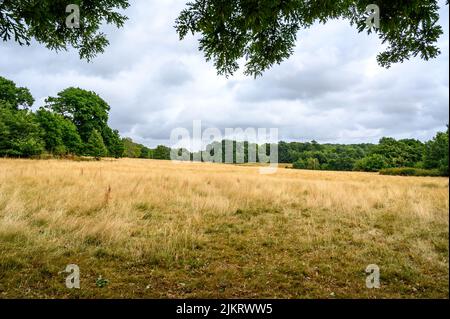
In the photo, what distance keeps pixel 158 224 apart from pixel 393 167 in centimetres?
655

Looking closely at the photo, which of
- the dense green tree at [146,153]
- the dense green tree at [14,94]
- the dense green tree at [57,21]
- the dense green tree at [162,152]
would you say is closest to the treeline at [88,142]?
the dense green tree at [14,94]

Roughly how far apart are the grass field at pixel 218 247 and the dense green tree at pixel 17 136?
2057 centimetres

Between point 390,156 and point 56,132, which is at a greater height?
point 56,132

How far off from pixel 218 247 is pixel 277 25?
423cm

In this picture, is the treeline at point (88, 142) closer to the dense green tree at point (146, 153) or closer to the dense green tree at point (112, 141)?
the dense green tree at point (112, 141)

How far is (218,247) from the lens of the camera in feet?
17.5

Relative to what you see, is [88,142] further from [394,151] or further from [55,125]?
[394,151]

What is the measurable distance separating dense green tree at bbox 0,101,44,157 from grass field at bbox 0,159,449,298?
2057 centimetres

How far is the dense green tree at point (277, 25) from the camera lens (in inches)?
134

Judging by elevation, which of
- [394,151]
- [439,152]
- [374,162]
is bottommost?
[374,162]

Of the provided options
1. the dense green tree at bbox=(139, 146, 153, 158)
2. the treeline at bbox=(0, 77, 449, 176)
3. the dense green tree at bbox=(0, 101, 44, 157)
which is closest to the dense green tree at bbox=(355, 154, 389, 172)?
the treeline at bbox=(0, 77, 449, 176)

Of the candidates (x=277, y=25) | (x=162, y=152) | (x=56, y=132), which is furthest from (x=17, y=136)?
(x=162, y=152)

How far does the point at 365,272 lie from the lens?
421 centimetres
